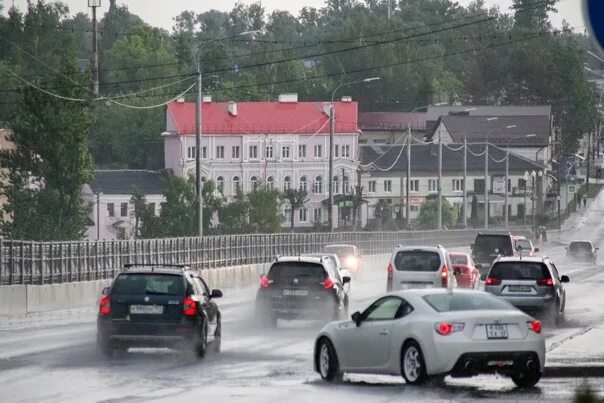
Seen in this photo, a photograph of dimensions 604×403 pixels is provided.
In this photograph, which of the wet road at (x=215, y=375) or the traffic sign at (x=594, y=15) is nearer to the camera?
the traffic sign at (x=594, y=15)

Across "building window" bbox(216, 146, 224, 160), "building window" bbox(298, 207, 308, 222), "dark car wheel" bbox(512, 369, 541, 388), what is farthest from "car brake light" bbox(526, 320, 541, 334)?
"building window" bbox(298, 207, 308, 222)

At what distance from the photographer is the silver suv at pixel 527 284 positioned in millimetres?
36406

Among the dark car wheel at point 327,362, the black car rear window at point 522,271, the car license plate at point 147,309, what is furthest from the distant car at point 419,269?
the dark car wheel at point 327,362

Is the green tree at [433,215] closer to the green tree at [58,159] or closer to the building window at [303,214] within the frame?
the building window at [303,214]

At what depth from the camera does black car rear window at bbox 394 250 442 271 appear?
4134 cm

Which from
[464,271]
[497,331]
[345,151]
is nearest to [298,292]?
[497,331]

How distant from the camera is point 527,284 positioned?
36.6 metres

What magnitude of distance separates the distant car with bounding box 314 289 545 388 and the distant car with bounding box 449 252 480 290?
26.9 meters

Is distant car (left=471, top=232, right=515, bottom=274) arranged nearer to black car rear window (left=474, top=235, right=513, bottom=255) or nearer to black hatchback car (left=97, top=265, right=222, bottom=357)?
black car rear window (left=474, top=235, right=513, bottom=255)

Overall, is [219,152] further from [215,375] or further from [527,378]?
[527,378]

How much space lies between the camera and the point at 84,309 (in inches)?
1727

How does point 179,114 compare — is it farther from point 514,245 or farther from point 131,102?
point 514,245

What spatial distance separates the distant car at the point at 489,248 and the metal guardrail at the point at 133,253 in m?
8.65

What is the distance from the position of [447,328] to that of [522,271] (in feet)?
52.5
